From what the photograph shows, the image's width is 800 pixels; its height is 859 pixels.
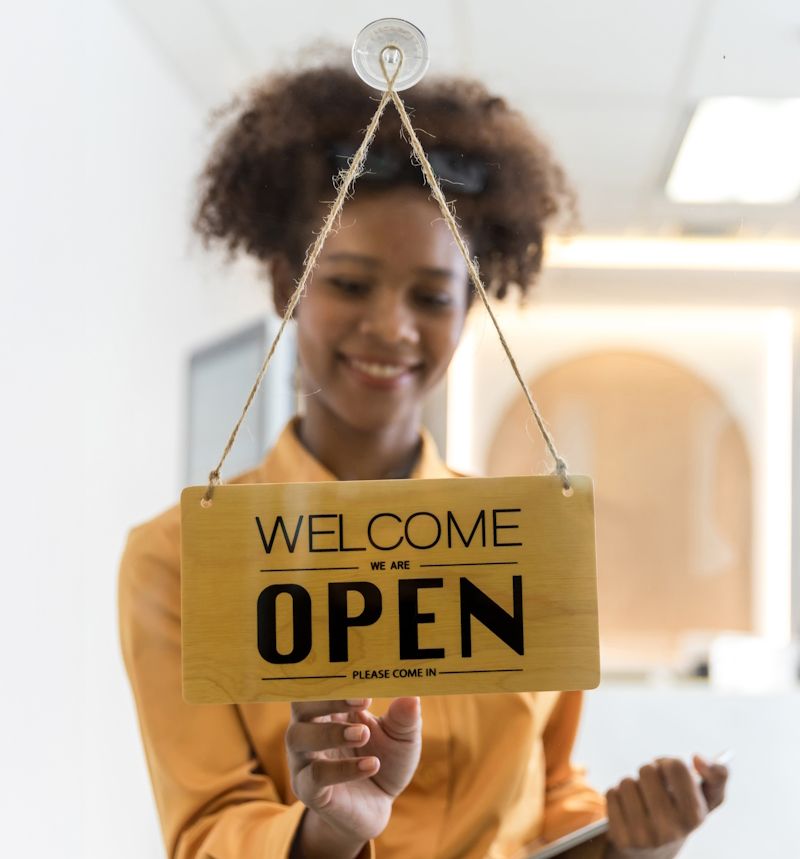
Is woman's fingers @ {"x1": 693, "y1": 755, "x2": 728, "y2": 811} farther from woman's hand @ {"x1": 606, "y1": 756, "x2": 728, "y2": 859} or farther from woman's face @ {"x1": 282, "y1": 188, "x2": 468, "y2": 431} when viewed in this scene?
woman's face @ {"x1": 282, "y1": 188, "x2": 468, "y2": 431}

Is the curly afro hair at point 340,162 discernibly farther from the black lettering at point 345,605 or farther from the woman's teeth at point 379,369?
the black lettering at point 345,605

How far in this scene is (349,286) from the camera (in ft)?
1.42

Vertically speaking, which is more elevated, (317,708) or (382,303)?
(382,303)

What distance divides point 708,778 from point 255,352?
399mm

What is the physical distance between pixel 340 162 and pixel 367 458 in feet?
0.50

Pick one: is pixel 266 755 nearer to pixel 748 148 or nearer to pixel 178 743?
pixel 178 743

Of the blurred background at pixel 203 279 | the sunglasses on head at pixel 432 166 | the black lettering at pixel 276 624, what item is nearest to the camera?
the black lettering at pixel 276 624

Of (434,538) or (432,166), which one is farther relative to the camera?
(432,166)

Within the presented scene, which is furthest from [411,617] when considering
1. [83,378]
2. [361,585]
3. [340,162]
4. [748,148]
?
[83,378]

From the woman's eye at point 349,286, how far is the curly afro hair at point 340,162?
0.04 meters

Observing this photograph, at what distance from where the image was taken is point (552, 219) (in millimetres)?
551

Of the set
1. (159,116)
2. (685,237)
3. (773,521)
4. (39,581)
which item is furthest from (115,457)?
(773,521)

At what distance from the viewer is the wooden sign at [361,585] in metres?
0.34

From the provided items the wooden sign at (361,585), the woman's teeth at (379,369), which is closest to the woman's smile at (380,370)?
the woman's teeth at (379,369)
